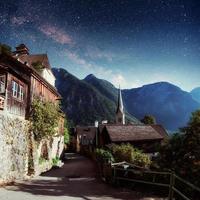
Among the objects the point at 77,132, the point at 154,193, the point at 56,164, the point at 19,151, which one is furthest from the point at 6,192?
the point at 77,132

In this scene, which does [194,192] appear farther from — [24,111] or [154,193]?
[24,111]

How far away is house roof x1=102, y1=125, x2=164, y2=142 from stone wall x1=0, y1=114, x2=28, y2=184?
21.6 meters

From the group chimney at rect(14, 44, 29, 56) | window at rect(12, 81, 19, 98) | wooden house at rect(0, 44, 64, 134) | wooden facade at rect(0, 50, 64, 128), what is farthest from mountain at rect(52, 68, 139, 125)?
window at rect(12, 81, 19, 98)

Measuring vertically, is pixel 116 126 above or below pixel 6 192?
above

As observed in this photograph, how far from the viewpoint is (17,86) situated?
2325 cm

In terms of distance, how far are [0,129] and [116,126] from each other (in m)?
30.9

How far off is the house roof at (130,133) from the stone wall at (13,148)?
851 inches

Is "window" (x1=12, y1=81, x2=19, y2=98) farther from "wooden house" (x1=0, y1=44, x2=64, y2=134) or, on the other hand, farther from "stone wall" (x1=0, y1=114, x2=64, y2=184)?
"stone wall" (x1=0, y1=114, x2=64, y2=184)

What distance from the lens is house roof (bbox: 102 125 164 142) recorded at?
146ft

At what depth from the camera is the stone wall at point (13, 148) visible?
731 inches

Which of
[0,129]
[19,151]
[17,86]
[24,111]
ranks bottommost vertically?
[19,151]

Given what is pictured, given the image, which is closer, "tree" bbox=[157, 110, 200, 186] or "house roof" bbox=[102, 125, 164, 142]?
"tree" bbox=[157, 110, 200, 186]

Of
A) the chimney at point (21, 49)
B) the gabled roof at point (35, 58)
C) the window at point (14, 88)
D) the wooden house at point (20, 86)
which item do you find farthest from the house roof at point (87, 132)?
the window at point (14, 88)

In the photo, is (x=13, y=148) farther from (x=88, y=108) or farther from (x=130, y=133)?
(x=88, y=108)
